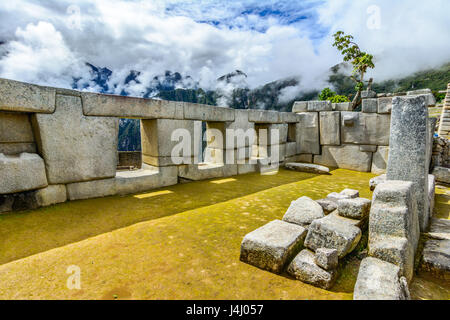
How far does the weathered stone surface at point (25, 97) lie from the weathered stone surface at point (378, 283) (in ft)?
14.3

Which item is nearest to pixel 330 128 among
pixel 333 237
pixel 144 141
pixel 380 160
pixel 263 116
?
pixel 380 160

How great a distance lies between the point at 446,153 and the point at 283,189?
173 inches

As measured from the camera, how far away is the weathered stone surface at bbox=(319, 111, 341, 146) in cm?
743

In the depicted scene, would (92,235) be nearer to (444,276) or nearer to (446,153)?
(444,276)

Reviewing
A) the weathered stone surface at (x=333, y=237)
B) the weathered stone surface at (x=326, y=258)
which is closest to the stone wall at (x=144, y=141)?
the weathered stone surface at (x=333, y=237)

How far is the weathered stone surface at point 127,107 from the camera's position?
150 inches

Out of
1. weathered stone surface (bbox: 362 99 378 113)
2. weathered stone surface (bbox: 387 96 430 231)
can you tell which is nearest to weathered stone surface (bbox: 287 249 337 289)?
weathered stone surface (bbox: 387 96 430 231)

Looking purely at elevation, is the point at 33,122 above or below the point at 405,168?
above

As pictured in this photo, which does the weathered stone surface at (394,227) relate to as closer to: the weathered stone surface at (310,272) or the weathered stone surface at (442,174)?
the weathered stone surface at (310,272)

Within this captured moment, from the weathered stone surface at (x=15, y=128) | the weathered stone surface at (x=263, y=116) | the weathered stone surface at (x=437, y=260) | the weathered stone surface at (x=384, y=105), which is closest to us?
the weathered stone surface at (x=437, y=260)
